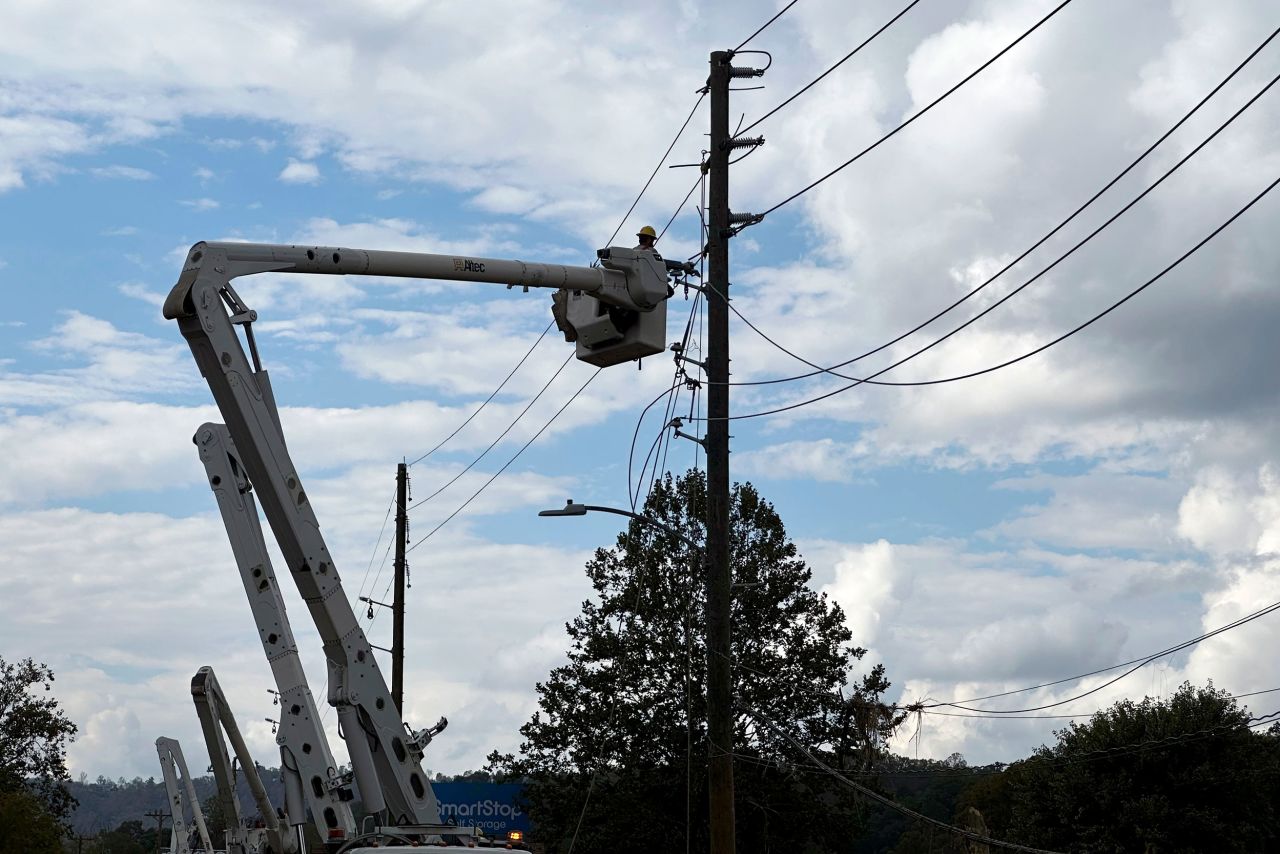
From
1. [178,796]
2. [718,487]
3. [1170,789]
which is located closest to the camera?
[178,796]

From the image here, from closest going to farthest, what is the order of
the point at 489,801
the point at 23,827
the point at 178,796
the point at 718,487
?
the point at 178,796 → the point at 718,487 → the point at 23,827 → the point at 489,801

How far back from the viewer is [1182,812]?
51.0 meters

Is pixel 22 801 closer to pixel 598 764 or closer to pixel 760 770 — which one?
pixel 598 764

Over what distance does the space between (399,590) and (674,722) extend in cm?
947

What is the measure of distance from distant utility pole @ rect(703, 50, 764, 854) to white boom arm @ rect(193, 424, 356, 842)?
5.66m

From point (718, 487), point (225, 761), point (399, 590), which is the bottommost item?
point (225, 761)

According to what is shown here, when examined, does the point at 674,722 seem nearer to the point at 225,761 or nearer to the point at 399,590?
the point at 399,590

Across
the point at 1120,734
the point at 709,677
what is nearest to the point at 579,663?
the point at 1120,734

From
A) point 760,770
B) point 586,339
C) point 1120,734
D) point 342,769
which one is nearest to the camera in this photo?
point 342,769

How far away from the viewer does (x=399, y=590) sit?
4000 centimetres

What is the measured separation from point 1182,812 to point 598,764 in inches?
847

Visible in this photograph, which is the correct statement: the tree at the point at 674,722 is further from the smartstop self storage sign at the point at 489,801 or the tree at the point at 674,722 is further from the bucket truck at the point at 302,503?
the bucket truck at the point at 302,503

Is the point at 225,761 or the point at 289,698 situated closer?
the point at 289,698

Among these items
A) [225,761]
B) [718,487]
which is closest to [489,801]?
[718,487]
